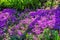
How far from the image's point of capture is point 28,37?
17.6ft

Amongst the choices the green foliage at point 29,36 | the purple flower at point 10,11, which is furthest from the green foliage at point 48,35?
the purple flower at point 10,11

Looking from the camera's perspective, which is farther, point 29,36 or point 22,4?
point 22,4

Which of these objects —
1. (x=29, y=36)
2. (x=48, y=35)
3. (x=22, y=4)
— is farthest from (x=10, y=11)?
(x=48, y=35)

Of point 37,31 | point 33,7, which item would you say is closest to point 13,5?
point 33,7

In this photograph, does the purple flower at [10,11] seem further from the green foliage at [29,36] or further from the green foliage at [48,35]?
the green foliage at [48,35]

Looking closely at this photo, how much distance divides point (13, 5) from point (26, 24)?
111 cm

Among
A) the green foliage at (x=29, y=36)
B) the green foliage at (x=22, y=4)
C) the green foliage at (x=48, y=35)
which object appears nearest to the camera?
the green foliage at (x=48, y=35)

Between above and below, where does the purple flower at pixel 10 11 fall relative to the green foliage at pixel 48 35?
above

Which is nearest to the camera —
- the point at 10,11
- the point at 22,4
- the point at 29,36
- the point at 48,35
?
the point at 48,35

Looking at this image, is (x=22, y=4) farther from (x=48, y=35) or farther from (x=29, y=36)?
(x=48, y=35)

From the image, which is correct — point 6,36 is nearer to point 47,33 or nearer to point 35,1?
point 47,33

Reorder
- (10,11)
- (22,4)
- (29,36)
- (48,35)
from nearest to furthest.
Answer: (48,35) < (29,36) < (10,11) < (22,4)

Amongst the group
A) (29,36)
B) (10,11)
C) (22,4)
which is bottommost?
(29,36)

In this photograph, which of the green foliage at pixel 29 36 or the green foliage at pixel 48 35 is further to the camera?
the green foliage at pixel 29 36
